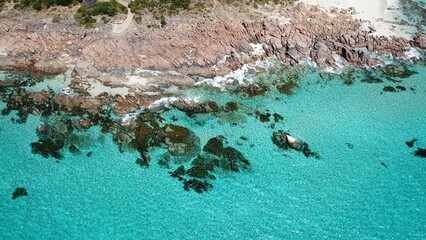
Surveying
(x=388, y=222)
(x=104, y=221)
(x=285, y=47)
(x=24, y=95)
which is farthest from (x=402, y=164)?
(x=24, y=95)

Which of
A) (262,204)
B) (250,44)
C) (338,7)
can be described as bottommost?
(262,204)

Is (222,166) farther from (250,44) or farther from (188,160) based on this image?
(250,44)

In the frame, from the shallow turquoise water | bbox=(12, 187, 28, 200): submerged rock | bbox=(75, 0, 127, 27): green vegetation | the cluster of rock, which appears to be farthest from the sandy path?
bbox=(12, 187, 28, 200): submerged rock

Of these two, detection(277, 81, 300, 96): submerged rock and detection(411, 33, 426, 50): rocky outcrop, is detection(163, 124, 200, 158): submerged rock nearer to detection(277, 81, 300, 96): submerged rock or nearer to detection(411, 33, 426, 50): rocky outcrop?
detection(277, 81, 300, 96): submerged rock

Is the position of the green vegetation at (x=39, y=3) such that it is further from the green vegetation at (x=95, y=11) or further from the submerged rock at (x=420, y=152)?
the submerged rock at (x=420, y=152)

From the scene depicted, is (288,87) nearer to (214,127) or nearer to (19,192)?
(214,127)

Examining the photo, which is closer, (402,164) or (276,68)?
(402,164)

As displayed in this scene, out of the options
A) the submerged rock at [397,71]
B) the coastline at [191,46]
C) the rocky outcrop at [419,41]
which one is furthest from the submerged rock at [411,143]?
the rocky outcrop at [419,41]

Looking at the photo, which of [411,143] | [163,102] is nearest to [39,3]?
[163,102]
